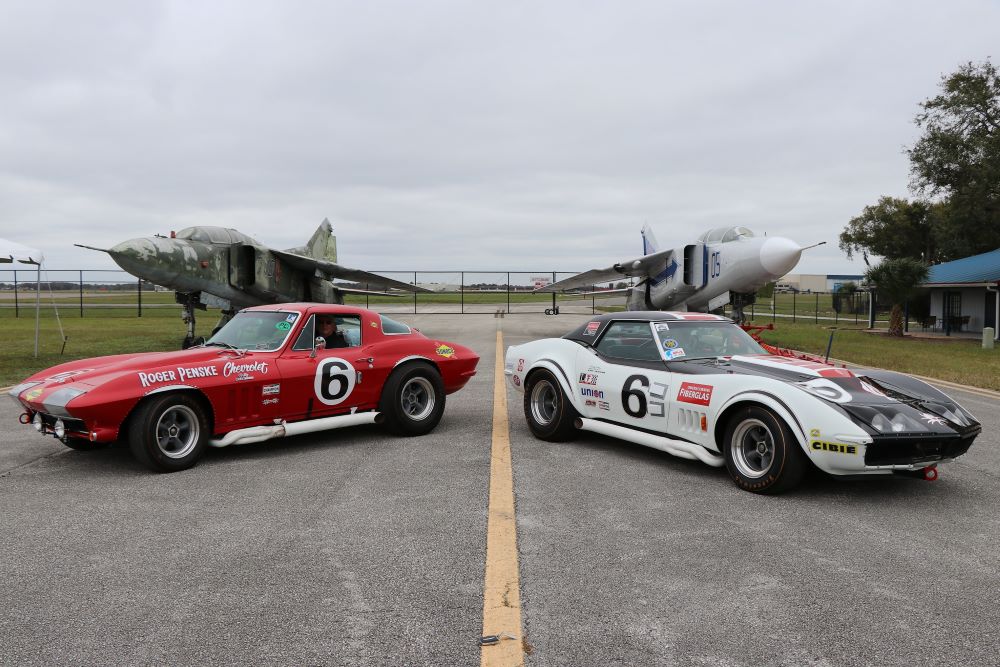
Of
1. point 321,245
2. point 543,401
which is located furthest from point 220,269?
point 543,401

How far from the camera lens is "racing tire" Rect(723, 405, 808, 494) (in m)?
4.67

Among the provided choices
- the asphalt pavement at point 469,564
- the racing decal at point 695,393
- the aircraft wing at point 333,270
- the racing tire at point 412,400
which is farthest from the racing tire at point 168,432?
the aircraft wing at point 333,270

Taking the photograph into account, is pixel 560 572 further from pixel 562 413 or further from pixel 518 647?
pixel 562 413

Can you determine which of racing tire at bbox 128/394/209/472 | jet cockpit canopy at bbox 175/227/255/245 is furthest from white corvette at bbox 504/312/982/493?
jet cockpit canopy at bbox 175/227/255/245

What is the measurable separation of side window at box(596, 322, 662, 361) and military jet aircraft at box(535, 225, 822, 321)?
11.7 metres

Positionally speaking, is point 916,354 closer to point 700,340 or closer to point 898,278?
point 898,278

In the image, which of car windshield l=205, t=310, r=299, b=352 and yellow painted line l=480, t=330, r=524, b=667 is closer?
yellow painted line l=480, t=330, r=524, b=667

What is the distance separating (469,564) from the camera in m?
3.64

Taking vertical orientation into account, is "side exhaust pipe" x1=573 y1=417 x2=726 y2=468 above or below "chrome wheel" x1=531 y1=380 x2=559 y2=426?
below

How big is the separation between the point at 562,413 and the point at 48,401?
14.4 feet

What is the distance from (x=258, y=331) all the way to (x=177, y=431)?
1367 millimetres

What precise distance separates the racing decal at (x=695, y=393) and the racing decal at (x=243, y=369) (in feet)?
12.1

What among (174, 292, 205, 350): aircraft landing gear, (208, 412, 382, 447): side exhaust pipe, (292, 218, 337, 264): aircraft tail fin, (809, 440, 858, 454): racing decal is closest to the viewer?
(809, 440, 858, 454): racing decal

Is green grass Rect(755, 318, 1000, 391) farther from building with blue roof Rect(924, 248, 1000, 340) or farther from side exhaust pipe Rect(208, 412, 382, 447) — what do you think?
side exhaust pipe Rect(208, 412, 382, 447)
